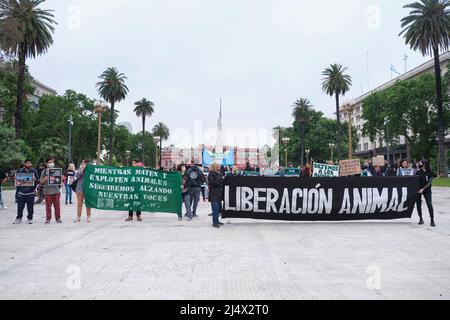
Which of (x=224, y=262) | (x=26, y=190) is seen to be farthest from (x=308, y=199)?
(x=26, y=190)

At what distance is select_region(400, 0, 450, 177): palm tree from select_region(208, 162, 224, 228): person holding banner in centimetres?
3543

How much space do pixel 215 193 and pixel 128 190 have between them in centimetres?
312

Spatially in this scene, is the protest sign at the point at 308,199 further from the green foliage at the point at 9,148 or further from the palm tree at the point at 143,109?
the palm tree at the point at 143,109

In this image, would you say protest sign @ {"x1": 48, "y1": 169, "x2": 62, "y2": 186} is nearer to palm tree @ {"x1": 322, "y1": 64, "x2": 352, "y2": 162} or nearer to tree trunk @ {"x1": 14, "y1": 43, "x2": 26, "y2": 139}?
tree trunk @ {"x1": 14, "y1": 43, "x2": 26, "y2": 139}

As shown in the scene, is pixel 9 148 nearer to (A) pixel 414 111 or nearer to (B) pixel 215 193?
(B) pixel 215 193

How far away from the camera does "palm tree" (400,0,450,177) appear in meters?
40.1

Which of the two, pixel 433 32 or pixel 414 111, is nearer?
pixel 433 32

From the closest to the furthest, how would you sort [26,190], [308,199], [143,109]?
[26,190], [308,199], [143,109]

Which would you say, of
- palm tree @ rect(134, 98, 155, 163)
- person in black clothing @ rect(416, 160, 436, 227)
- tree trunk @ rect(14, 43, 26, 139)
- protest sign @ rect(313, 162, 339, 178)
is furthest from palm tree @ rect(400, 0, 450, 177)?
palm tree @ rect(134, 98, 155, 163)

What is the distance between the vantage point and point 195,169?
12969 millimetres

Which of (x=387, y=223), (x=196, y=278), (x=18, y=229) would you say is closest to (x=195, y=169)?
(x=18, y=229)

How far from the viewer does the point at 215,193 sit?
1128cm

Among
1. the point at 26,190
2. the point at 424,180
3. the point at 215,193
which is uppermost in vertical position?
the point at 424,180
